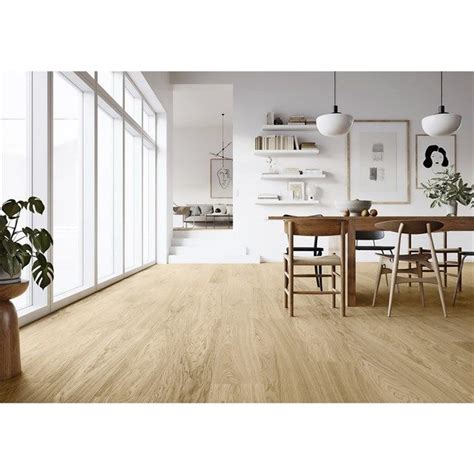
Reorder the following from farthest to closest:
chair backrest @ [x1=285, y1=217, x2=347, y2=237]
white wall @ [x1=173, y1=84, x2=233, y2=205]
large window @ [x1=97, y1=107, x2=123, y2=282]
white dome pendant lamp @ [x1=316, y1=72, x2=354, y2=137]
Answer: white wall @ [x1=173, y1=84, x2=233, y2=205] → large window @ [x1=97, y1=107, x2=123, y2=282] → white dome pendant lamp @ [x1=316, y1=72, x2=354, y2=137] → chair backrest @ [x1=285, y1=217, x2=347, y2=237]

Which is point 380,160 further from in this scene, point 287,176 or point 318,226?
point 318,226

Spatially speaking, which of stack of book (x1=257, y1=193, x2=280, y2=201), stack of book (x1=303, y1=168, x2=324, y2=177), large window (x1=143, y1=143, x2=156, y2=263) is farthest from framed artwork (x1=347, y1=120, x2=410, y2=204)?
large window (x1=143, y1=143, x2=156, y2=263)

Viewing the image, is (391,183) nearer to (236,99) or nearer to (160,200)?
(236,99)

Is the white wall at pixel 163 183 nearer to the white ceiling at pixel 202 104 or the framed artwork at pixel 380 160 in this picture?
the white ceiling at pixel 202 104

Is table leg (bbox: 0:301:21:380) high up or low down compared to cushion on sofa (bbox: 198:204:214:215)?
down

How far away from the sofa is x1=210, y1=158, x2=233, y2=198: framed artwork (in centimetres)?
56

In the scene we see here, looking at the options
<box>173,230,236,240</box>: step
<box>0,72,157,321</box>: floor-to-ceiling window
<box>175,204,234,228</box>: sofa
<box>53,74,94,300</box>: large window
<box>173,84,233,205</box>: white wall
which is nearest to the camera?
<box>0,72,157,321</box>: floor-to-ceiling window

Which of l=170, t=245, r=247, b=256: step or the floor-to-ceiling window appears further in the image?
l=170, t=245, r=247, b=256: step

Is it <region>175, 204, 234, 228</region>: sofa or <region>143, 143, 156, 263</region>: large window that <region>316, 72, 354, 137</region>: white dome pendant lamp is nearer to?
<region>143, 143, 156, 263</region>: large window

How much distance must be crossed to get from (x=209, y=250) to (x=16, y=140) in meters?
5.02

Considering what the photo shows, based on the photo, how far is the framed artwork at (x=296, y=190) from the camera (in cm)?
812

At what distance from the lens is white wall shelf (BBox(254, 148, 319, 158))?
26.2 ft

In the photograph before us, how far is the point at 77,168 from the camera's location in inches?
182
